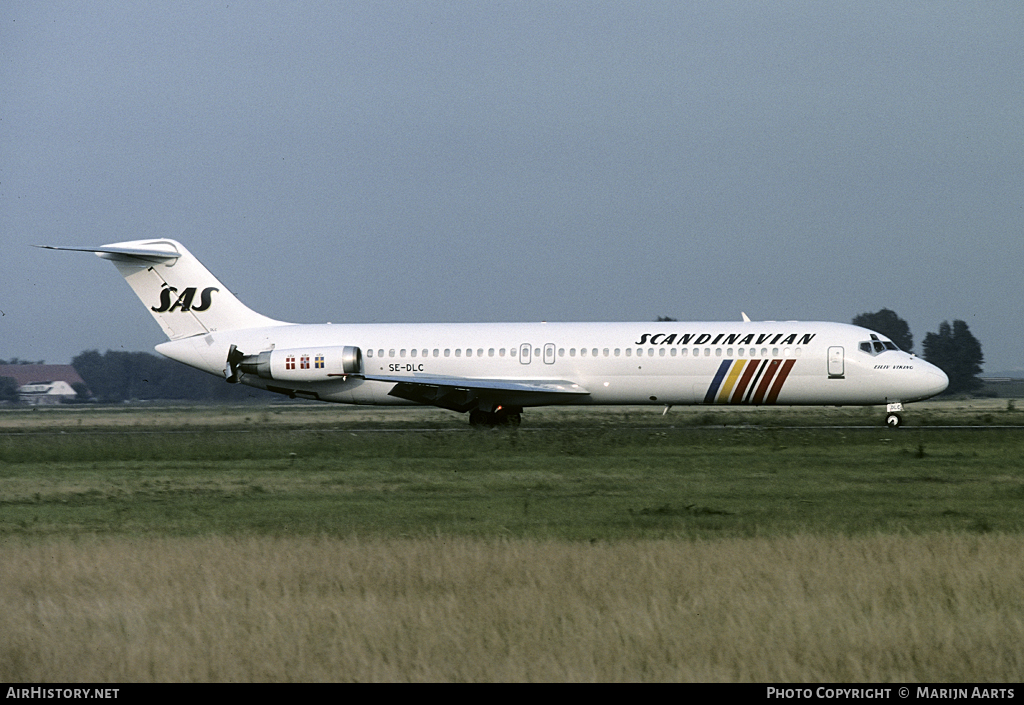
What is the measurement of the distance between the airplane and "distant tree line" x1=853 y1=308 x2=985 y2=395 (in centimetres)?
8173

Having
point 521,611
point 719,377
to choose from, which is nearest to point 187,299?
point 719,377

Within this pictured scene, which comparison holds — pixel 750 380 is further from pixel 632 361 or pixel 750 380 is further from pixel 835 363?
pixel 632 361

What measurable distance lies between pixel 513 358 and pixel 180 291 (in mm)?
11367

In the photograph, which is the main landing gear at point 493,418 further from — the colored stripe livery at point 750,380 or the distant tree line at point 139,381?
the distant tree line at point 139,381

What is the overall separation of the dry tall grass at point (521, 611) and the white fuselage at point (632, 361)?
844 inches

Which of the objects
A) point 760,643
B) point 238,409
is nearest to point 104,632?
point 760,643

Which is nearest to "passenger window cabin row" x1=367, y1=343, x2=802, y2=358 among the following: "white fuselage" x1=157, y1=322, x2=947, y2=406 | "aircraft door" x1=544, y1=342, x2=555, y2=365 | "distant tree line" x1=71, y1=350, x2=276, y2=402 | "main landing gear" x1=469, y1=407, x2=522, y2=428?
"white fuselage" x1=157, y1=322, x2=947, y2=406

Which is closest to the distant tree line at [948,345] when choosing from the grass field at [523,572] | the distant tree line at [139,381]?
the distant tree line at [139,381]

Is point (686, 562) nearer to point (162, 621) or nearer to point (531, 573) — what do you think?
point (531, 573)

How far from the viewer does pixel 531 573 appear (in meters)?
11.4

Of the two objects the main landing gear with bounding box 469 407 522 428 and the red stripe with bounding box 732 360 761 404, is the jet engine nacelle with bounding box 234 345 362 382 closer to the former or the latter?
the main landing gear with bounding box 469 407 522 428

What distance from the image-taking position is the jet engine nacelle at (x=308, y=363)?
36844 millimetres

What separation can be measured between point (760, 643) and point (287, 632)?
3625 millimetres

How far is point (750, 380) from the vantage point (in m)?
34.4
